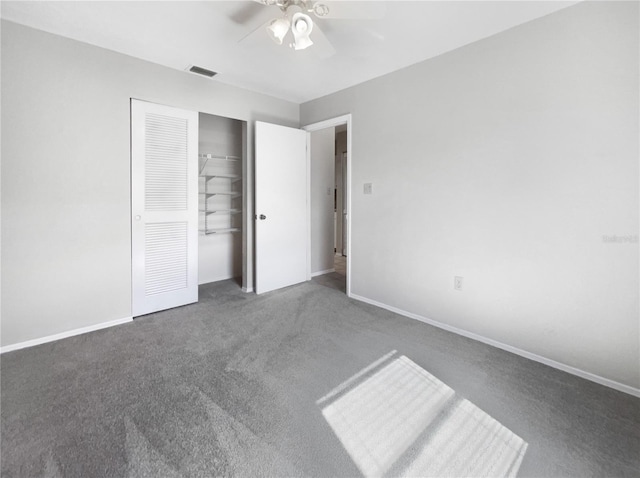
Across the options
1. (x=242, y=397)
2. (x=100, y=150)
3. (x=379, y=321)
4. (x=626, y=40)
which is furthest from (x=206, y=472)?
(x=626, y=40)

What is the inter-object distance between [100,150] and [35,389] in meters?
1.90

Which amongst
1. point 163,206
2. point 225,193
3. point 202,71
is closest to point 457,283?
point 163,206

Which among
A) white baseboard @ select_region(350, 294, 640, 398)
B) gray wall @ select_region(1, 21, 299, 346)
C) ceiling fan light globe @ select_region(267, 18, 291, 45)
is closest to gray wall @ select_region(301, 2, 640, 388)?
white baseboard @ select_region(350, 294, 640, 398)

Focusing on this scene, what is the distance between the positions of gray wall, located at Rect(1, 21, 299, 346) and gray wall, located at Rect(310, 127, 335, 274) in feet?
6.89

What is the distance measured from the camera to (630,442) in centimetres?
145

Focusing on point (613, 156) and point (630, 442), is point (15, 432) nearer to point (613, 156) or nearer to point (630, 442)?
point (630, 442)

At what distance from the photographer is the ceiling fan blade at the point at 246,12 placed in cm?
201

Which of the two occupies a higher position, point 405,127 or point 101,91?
point 101,91

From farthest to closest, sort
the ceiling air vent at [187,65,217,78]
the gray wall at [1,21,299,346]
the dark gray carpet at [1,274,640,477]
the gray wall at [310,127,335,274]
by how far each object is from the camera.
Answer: the gray wall at [310,127,335,274]
the ceiling air vent at [187,65,217,78]
the gray wall at [1,21,299,346]
the dark gray carpet at [1,274,640,477]

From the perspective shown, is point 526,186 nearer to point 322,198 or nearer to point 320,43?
point 320,43

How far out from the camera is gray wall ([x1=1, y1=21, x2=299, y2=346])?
7.38 feet

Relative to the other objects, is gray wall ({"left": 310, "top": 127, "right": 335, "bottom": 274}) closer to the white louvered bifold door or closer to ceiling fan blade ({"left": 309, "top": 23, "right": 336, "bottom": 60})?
the white louvered bifold door

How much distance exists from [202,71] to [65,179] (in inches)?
64.5

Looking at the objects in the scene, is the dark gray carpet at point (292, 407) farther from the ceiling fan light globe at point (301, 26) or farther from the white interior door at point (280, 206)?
the ceiling fan light globe at point (301, 26)
